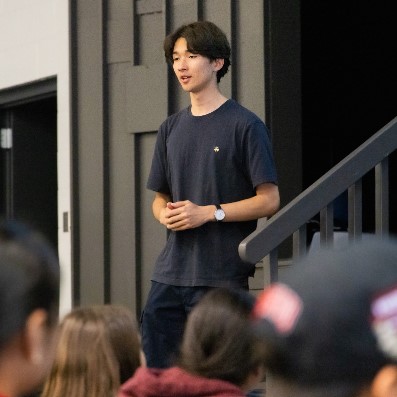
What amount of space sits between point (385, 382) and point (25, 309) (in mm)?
507

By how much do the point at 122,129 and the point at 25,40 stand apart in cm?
137

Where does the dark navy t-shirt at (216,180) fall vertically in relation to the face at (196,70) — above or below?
below

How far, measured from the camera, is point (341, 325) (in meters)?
1.29

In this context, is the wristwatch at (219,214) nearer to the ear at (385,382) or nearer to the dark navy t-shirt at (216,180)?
the dark navy t-shirt at (216,180)

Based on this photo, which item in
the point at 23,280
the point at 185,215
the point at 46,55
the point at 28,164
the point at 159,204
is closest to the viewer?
the point at 23,280

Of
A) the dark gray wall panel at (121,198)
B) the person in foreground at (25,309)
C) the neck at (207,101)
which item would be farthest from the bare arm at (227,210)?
the person in foreground at (25,309)

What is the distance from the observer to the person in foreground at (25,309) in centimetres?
148

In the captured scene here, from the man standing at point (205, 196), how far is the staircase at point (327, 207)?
4.0 inches

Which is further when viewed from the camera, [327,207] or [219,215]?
[327,207]

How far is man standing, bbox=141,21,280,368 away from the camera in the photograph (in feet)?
14.5

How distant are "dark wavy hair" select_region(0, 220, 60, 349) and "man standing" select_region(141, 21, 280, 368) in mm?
2761

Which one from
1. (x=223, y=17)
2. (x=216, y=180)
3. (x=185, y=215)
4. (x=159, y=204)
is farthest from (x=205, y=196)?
(x=223, y=17)

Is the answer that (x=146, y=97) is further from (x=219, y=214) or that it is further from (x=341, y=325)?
(x=341, y=325)

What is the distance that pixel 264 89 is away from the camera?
6.02 metres
